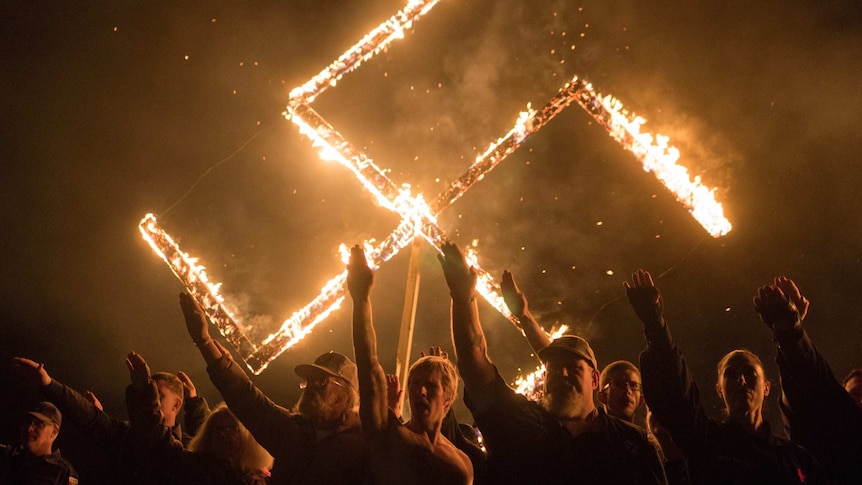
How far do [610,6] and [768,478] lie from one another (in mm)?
4642

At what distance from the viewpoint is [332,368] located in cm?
338

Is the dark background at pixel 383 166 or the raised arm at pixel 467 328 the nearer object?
the raised arm at pixel 467 328

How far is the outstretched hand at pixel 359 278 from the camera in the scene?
9.53ft

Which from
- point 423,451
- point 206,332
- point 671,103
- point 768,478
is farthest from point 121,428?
point 671,103

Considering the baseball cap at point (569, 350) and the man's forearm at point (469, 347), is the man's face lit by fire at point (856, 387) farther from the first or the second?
the man's forearm at point (469, 347)

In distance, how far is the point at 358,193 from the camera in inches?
240

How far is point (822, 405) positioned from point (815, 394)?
0.23 ft

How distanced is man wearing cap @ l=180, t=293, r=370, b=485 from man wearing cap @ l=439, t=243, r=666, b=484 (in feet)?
2.36

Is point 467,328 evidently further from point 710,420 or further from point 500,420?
point 710,420

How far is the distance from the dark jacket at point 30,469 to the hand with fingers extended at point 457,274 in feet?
9.78

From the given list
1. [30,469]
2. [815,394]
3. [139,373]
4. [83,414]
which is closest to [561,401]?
[815,394]

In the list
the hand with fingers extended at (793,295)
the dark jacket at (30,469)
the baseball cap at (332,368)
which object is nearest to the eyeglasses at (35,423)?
the dark jacket at (30,469)

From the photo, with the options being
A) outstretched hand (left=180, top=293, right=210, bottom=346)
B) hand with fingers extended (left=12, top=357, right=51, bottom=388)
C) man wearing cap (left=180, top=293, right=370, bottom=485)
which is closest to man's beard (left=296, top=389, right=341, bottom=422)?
man wearing cap (left=180, top=293, right=370, bottom=485)

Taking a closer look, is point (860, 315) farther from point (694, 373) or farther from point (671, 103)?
point (671, 103)
